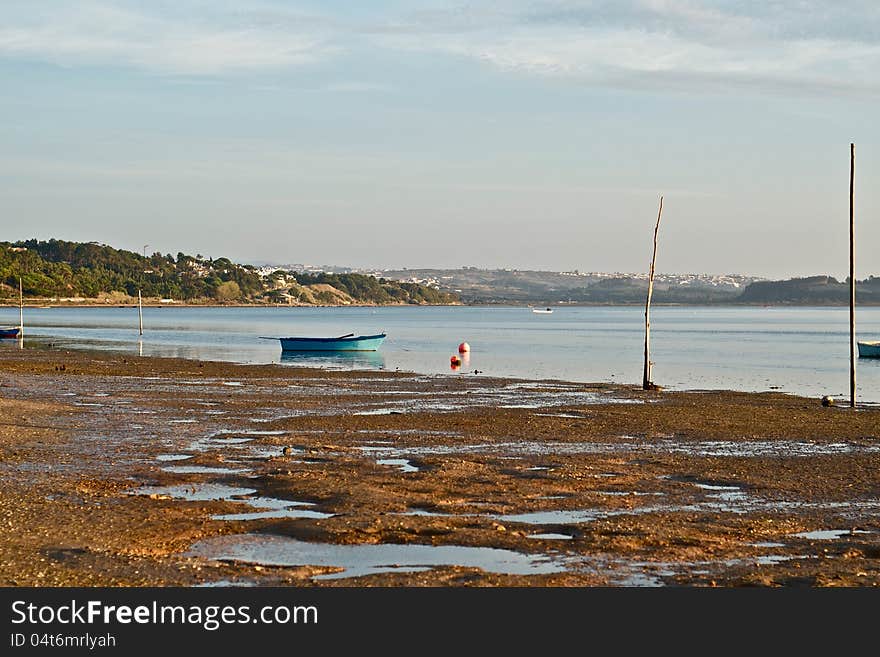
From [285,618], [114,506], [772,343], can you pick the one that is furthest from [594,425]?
[772,343]

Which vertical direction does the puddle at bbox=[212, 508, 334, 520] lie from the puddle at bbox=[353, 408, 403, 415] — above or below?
above

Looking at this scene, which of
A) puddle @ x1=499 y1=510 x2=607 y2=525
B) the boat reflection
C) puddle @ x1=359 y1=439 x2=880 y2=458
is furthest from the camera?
the boat reflection

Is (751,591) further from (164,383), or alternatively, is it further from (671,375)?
(671,375)

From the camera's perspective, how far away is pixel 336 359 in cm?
6450

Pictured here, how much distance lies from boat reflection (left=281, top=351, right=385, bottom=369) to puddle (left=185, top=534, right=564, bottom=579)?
141 ft

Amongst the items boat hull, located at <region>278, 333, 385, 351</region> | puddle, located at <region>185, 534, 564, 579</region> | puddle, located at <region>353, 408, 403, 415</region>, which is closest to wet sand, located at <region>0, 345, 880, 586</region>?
puddle, located at <region>185, 534, 564, 579</region>

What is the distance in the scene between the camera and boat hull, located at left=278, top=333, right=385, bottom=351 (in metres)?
69.0

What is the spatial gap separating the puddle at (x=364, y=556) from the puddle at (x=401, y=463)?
556 cm

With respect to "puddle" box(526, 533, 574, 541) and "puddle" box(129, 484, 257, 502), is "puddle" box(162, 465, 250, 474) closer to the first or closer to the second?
"puddle" box(129, 484, 257, 502)

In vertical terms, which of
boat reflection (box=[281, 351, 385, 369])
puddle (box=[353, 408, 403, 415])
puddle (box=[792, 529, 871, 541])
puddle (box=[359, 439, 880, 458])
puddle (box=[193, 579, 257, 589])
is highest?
puddle (box=[193, 579, 257, 589])

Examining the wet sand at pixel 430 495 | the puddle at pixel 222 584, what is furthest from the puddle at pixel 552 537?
the puddle at pixel 222 584

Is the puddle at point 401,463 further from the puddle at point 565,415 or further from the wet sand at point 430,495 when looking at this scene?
the puddle at point 565,415

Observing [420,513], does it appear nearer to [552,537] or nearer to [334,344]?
[552,537]

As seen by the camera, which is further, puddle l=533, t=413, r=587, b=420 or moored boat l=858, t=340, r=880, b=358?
moored boat l=858, t=340, r=880, b=358
